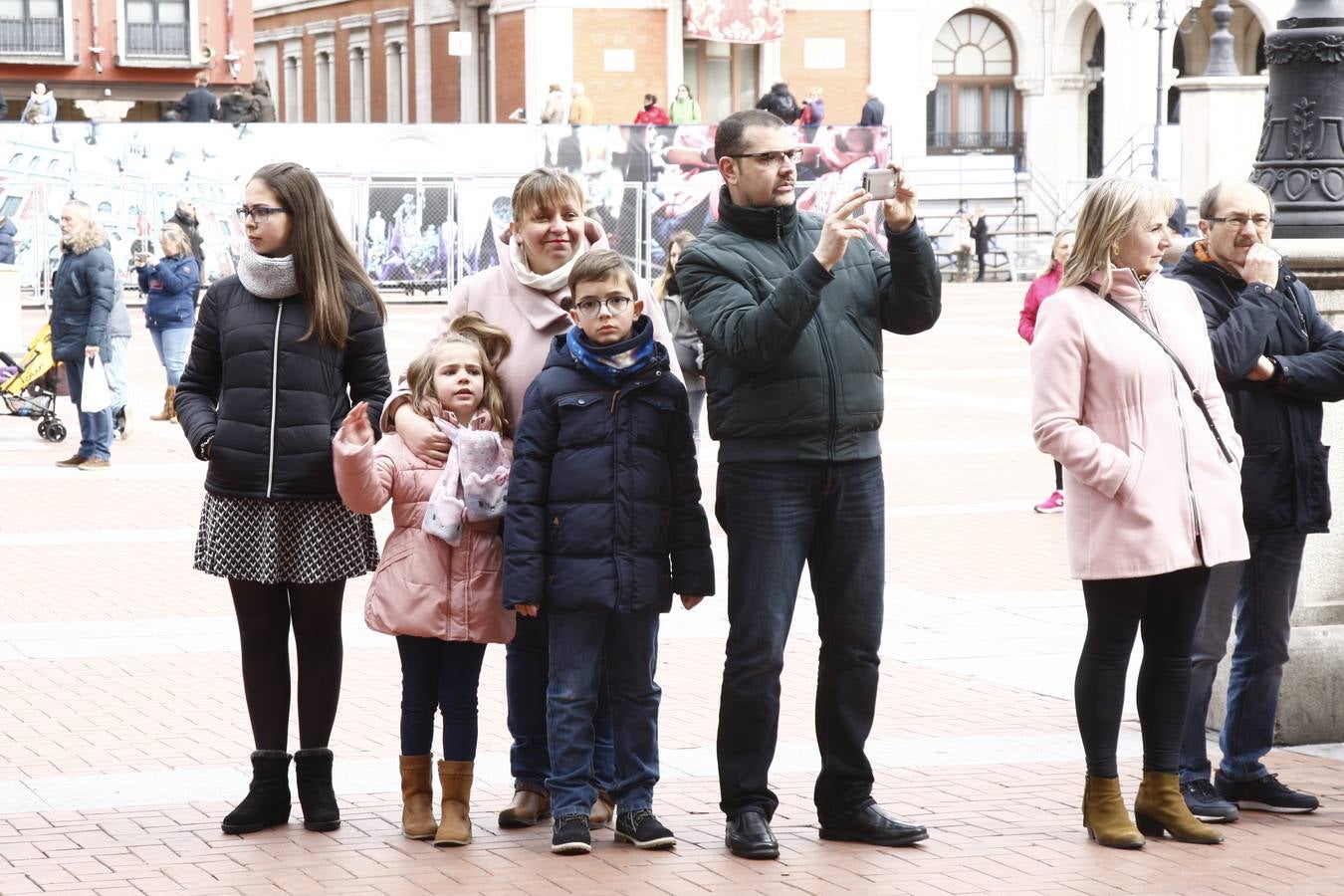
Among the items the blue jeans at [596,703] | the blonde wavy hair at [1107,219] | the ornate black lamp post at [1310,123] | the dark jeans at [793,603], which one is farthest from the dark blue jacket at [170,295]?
the blonde wavy hair at [1107,219]

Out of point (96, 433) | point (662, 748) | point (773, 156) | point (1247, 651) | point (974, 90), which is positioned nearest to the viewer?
point (773, 156)

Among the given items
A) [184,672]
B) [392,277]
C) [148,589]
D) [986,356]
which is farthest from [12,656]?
[392,277]

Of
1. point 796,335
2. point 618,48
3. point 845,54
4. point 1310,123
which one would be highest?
point 618,48

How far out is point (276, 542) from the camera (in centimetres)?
600

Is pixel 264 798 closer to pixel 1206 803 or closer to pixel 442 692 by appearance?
pixel 442 692

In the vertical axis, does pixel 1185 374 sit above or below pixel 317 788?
above

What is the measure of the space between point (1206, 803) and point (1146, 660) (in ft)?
1.79

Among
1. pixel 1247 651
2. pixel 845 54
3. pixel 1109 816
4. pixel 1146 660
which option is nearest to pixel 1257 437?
pixel 1247 651

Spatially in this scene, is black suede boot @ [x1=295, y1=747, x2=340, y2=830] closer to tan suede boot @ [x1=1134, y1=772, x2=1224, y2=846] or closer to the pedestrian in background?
tan suede boot @ [x1=1134, y1=772, x2=1224, y2=846]

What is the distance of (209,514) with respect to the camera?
240 inches

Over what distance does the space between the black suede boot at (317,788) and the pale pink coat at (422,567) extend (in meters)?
0.48

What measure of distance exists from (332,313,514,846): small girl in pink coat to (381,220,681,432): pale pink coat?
1.9 inches

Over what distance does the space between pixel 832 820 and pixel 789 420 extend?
3.84ft

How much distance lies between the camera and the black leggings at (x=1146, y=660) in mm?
5934
